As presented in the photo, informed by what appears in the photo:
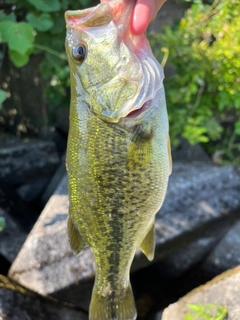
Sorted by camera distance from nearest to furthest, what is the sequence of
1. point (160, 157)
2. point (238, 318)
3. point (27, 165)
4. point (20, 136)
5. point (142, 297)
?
point (160, 157) → point (238, 318) → point (142, 297) → point (27, 165) → point (20, 136)

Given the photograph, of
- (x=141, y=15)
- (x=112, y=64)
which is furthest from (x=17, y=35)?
(x=141, y=15)

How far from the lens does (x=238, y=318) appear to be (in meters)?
2.01

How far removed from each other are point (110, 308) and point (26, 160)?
2.45 metres

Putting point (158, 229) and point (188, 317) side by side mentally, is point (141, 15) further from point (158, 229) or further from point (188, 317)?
point (158, 229)

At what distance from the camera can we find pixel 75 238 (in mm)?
1704

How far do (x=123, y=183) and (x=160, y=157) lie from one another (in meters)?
0.20

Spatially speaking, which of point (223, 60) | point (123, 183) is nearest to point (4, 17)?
point (223, 60)

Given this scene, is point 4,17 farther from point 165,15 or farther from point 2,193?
point 165,15

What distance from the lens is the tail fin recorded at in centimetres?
179

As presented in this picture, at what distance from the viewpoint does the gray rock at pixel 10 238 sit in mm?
2908

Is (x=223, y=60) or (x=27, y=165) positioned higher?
(x=223, y=60)

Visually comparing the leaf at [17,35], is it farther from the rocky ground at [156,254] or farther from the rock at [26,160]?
the rock at [26,160]

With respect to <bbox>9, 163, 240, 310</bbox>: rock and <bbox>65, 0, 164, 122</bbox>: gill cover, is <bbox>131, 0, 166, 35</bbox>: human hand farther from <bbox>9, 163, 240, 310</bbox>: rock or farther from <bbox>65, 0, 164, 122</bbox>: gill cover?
<bbox>9, 163, 240, 310</bbox>: rock

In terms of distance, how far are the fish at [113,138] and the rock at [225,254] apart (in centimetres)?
131
